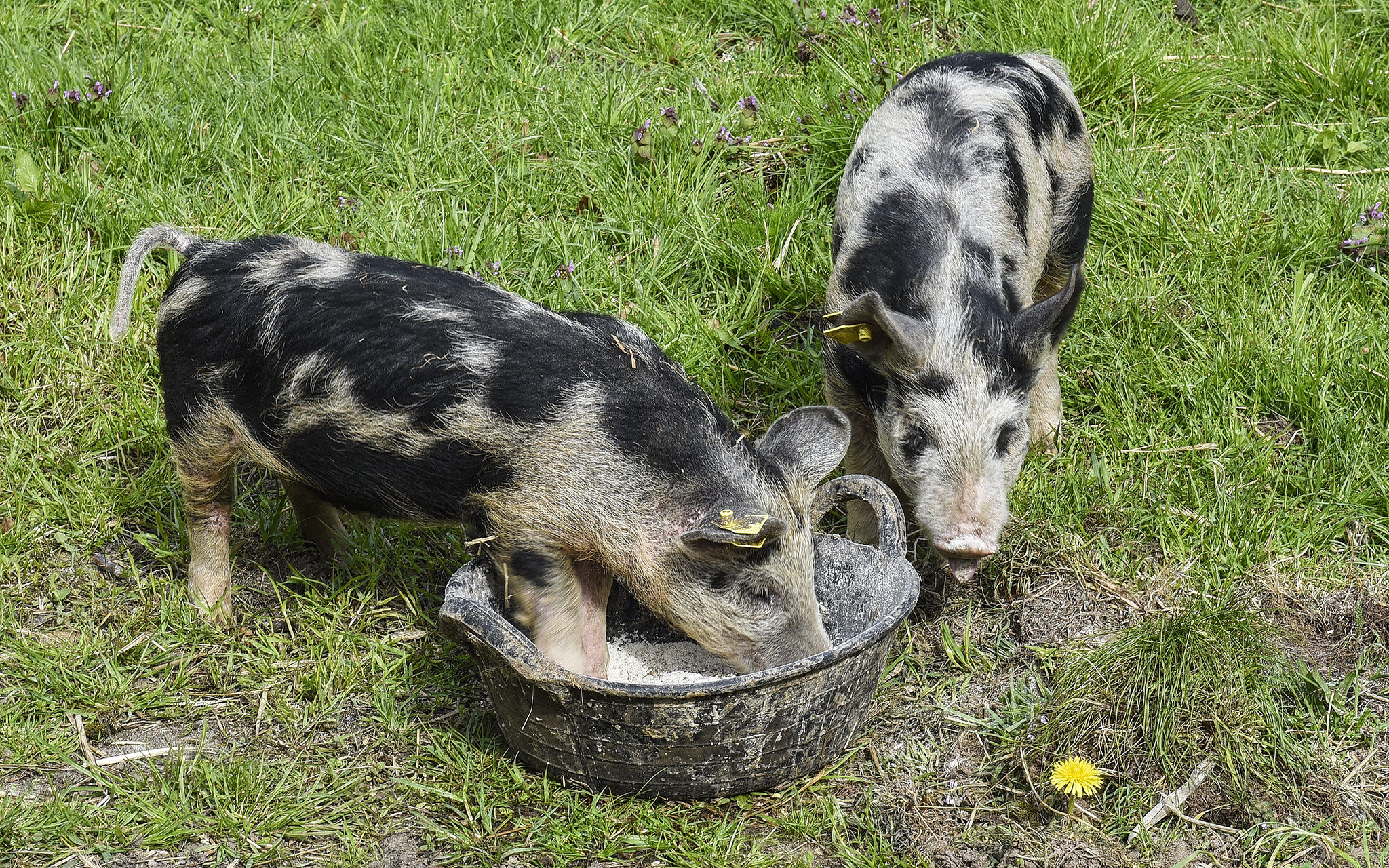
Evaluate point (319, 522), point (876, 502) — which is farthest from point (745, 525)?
point (319, 522)

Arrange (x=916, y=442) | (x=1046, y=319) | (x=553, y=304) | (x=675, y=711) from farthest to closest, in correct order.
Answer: (x=553, y=304) → (x=916, y=442) → (x=1046, y=319) → (x=675, y=711)

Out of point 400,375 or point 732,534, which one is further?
point 400,375

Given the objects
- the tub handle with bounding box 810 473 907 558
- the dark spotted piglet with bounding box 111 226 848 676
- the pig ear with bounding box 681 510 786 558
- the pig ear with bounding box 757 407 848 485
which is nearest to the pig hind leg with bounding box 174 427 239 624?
the dark spotted piglet with bounding box 111 226 848 676

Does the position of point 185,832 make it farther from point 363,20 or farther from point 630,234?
point 363,20

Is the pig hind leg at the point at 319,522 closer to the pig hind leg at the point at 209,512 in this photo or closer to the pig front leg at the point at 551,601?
the pig hind leg at the point at 209,512

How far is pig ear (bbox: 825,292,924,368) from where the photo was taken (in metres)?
4.20

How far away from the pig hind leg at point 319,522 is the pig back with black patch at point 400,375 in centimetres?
60

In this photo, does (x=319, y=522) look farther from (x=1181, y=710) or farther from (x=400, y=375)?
(x=1181, y=710)

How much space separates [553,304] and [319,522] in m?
1.40

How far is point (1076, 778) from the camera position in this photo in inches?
149

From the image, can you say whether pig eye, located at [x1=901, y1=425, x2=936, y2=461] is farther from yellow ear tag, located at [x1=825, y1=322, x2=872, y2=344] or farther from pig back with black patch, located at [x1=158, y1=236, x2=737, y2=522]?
pig back with black patch, located at [x1=158, y1=236, x2=737, y2=522]

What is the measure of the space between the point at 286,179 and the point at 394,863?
3.42 meters

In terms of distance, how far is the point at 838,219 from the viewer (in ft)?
17.0

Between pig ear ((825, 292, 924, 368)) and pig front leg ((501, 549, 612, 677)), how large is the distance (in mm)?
1168
